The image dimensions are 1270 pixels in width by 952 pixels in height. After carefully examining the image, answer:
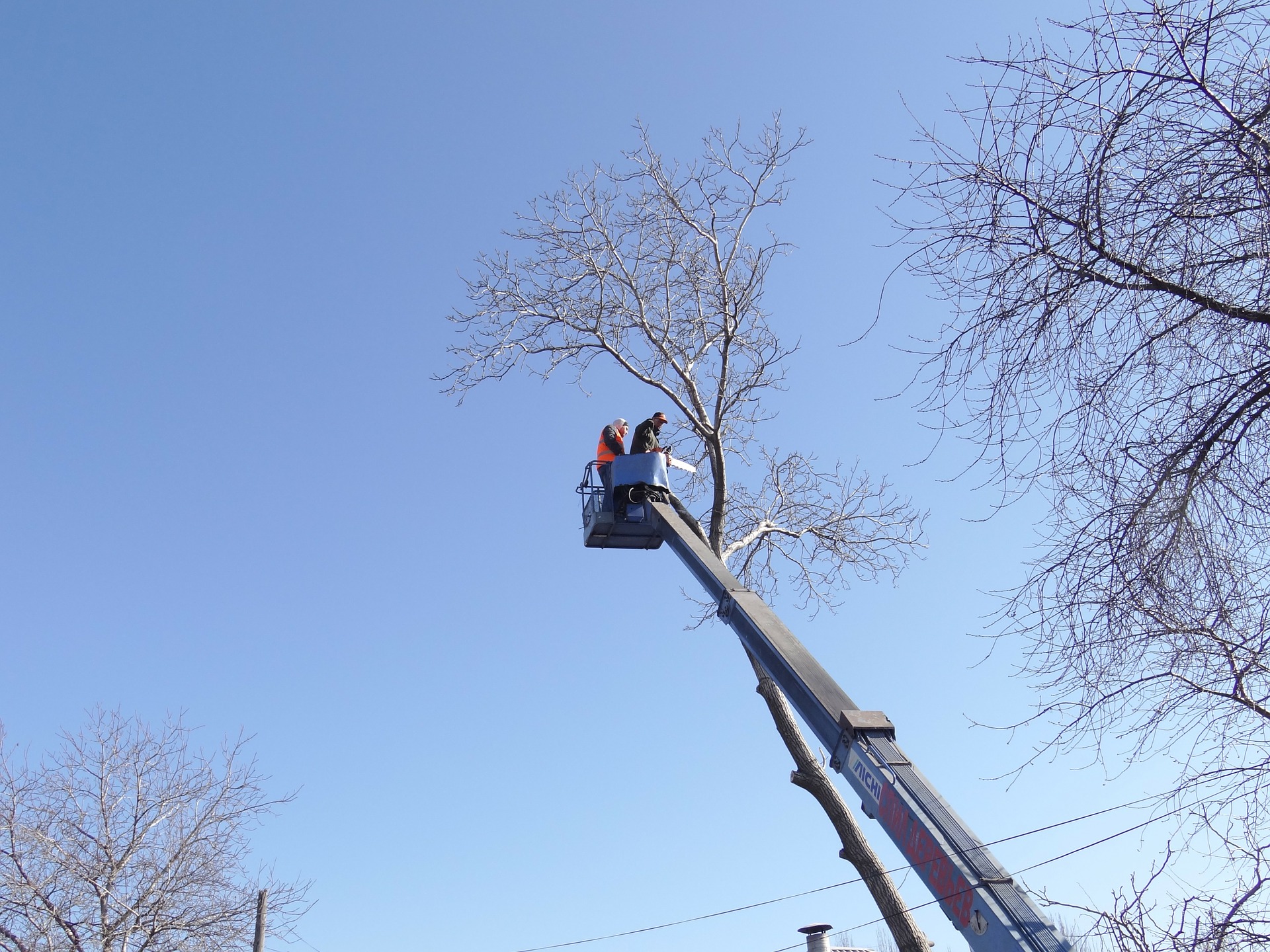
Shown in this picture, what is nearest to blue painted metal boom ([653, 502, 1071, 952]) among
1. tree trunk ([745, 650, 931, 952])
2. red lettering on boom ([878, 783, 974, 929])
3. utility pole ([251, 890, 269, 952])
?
red lettering on boom ([878, 783, 974, 929])

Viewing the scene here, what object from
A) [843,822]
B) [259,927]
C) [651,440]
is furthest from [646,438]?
[259,927]

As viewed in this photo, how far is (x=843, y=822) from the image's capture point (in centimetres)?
1033

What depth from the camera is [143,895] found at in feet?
47.7

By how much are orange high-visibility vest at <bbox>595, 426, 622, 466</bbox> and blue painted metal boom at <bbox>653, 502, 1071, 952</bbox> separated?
85.0 inches

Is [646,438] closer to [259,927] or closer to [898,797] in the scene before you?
[898,797]

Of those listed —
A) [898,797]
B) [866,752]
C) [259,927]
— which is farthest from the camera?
[259,927]

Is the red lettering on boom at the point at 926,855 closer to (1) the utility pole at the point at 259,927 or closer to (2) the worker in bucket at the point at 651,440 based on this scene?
(2) the worker in bucket at the point at 651,440

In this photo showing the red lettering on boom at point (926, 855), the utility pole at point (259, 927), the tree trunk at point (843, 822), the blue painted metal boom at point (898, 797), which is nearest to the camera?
the blue painted metal boom at point (898, 797)

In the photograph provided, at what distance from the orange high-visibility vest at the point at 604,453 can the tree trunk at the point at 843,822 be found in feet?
8.67

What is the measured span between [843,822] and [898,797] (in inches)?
156

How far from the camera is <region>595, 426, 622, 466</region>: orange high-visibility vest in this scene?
37.2 ft

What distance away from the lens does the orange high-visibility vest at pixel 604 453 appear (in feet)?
37.2

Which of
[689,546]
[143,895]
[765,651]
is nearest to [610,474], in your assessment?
[689,546]

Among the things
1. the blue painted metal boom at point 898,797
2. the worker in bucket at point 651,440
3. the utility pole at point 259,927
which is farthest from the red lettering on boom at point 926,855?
the utility pole at point 259,927
